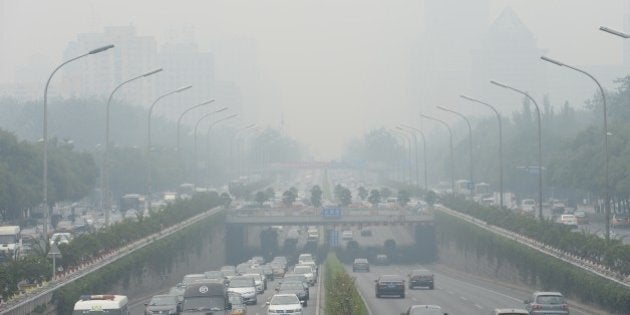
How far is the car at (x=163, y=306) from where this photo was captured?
4578 centimetres

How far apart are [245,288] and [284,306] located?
12.6 metres

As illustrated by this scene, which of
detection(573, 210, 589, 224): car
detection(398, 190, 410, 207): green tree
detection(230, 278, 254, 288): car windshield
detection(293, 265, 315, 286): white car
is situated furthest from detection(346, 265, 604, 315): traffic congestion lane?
detection(398, 190, 410, 207): green tree

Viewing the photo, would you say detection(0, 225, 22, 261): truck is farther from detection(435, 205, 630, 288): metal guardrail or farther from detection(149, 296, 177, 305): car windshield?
detection(435, 205, 630, 288): metal guardrail

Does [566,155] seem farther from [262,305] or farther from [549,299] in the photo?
[549,299]

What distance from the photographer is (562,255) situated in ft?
212

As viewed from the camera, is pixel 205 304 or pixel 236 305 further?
pixel 236 305

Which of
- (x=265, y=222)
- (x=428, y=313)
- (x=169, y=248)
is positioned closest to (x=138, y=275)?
(x=169, y=248)

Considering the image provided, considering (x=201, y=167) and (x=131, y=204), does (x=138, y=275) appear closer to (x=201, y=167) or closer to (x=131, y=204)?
(x=131, y=204)

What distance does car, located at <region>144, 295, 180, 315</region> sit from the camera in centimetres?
4578

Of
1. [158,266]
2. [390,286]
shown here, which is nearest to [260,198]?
[158,266]

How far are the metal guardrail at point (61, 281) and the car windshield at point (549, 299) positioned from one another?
16505 millimetres

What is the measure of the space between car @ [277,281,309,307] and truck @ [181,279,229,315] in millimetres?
12790

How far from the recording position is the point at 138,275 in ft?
225

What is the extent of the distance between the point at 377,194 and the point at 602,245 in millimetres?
84061
